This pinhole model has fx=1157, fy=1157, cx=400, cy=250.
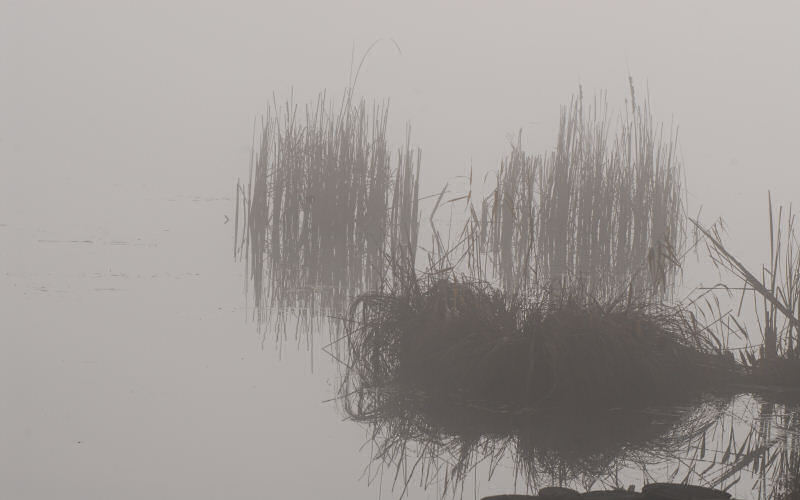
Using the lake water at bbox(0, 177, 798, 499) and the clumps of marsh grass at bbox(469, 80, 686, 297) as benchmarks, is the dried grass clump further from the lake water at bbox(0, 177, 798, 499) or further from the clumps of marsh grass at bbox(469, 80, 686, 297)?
the clumps of marsh grass at bbox(469, 80, 686, 297)

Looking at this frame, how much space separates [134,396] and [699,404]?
5.22ft

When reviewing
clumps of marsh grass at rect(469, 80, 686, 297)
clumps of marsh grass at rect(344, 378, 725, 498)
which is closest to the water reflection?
clumps of marsh grass at rect(344, 378, 725, 498)

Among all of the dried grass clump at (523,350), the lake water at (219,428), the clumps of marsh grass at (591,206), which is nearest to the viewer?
the lake water at (219,428)

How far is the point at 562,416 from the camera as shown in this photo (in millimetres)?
3062

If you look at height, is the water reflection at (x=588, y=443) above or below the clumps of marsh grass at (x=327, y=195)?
below

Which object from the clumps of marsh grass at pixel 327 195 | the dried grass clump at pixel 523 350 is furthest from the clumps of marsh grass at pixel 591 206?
the dried grass clump at pixel 523 350

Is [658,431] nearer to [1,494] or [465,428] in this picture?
[465,428]

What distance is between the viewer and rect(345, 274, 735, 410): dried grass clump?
3207mm

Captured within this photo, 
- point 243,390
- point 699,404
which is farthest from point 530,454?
point 243,390

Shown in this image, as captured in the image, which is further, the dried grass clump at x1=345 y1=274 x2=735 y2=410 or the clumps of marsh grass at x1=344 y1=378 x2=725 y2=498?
Result: the dried grass clump at x1=345 y1=274 x2=735 y2=410

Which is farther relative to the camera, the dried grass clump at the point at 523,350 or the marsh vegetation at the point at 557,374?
the dried grass clump at the point at 523,350

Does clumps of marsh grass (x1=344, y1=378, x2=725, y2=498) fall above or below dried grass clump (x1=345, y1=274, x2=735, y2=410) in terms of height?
below

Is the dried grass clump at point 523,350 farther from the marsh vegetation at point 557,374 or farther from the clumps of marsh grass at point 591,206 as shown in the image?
the clumps of marsh grass at point 591,206

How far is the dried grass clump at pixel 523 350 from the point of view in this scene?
321cm
